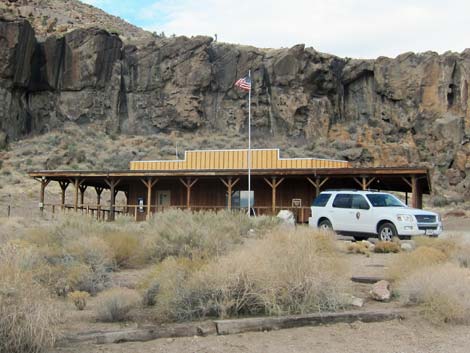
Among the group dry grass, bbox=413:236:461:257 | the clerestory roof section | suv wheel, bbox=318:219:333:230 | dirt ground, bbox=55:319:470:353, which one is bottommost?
dirt ground, bbox=55:319:470:353

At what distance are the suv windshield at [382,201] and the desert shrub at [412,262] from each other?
6.70 metres

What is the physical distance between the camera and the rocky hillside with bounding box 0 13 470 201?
61656 mm

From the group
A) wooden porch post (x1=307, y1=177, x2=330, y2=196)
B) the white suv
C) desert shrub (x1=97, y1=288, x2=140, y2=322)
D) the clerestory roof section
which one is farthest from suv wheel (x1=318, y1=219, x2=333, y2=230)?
desert shrub (x1=97, y1=288, x2=140, y2=322)

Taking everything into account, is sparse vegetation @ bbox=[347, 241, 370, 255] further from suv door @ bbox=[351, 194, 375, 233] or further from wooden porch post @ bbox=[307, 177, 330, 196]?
wooden porch post @ bbox=[307, 177, 330, 196]

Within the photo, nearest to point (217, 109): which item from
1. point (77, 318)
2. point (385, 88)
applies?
point (385, 88)

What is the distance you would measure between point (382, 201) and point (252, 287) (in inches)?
445

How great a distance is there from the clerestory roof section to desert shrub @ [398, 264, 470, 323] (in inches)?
848

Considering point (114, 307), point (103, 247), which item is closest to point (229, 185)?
point (103, 247)

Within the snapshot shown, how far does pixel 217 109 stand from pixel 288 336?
59.9 m

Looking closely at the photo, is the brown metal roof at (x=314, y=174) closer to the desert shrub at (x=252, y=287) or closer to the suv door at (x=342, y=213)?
the suv door at (x=342, y=213)

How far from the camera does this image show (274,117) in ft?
216

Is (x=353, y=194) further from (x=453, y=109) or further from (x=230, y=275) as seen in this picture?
(x=453, y=109)

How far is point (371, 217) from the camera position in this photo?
17.8 meters

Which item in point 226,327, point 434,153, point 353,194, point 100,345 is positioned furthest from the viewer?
point 434,153
